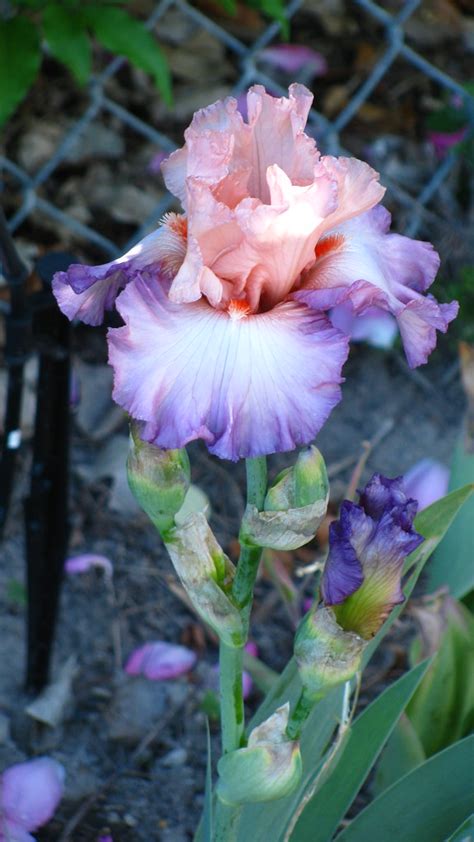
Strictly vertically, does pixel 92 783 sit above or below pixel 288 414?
below

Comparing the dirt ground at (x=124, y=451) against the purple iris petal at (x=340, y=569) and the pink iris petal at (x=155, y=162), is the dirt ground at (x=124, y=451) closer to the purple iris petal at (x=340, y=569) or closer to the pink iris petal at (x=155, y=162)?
the pink iris petal at (x=155, y=162)

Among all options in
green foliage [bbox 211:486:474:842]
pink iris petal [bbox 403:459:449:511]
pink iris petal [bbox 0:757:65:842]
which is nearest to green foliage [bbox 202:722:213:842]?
green foliage [bbox 211:486:474:842]

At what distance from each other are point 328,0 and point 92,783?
4.74 ft

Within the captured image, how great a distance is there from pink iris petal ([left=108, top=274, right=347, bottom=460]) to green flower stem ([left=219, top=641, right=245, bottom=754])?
7.8 inches

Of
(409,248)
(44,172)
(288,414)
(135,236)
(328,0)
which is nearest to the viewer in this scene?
(288,414)

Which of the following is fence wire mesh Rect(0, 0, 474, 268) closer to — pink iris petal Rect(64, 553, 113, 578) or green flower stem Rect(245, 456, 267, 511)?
pink iris petal Rect(64, 553, 113, 578)

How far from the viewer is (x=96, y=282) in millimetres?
623

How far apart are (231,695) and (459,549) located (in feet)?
1.30

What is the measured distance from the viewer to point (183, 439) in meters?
0.55

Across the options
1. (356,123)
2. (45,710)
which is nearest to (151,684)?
(45,710)

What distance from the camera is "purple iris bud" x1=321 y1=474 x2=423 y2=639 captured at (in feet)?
2.03

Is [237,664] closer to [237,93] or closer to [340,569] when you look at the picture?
[340,569]

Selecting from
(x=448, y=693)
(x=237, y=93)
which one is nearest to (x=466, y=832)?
(x=448, y=693)

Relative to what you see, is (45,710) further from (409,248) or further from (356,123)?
(356,123)
